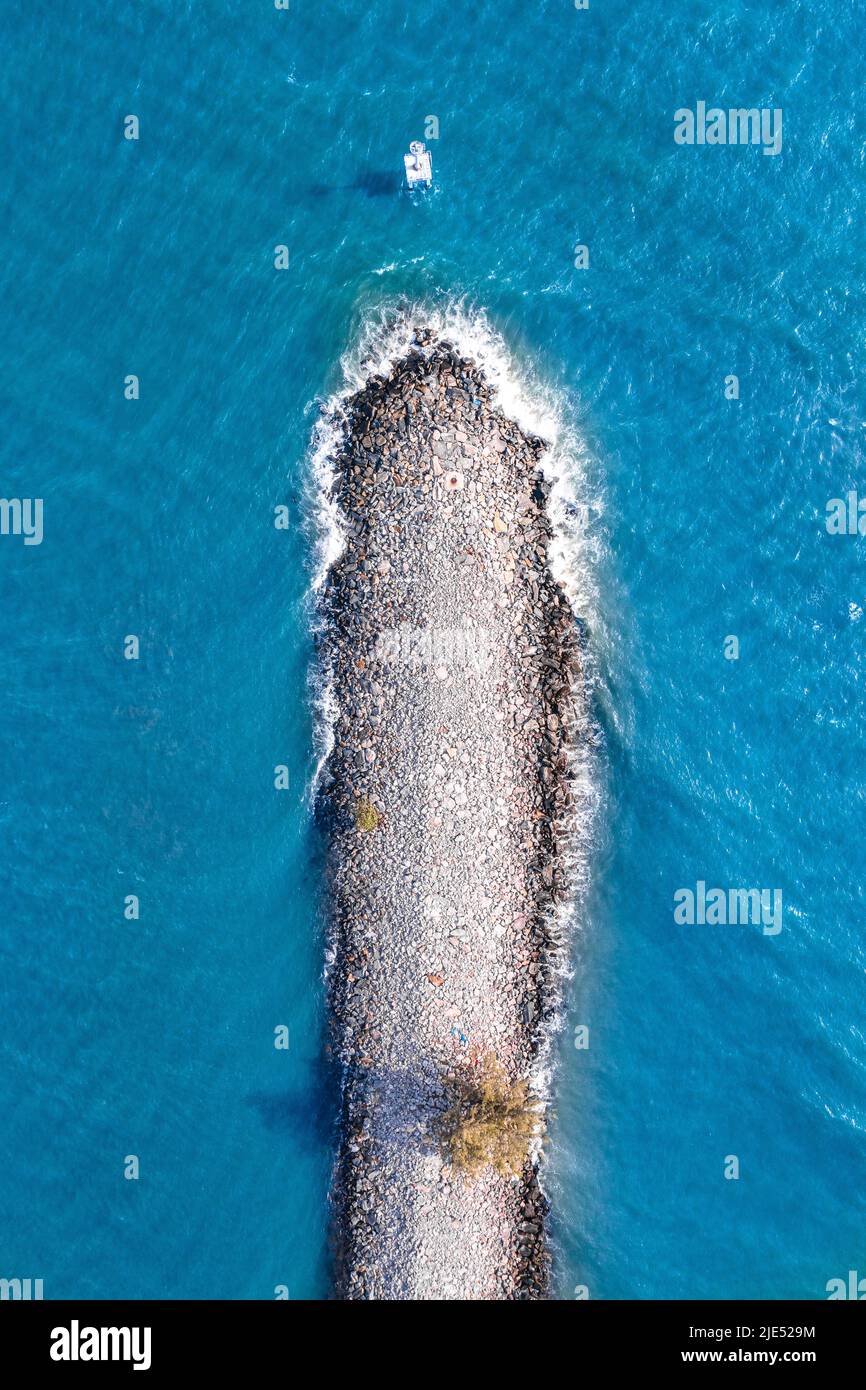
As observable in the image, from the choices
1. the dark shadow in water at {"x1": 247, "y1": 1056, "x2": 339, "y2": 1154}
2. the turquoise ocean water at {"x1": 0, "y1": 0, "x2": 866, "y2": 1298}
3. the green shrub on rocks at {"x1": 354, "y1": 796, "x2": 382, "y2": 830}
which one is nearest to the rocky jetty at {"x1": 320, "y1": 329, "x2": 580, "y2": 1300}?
the green shrub on rocks at {"x1": 354, "y1": 796, "x2": 382, "y2": 830}

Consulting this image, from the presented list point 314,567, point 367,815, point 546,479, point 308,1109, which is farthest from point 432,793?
point 308,1109

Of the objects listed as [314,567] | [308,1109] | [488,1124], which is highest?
[314,567]

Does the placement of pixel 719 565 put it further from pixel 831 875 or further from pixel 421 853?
pixel 421 853

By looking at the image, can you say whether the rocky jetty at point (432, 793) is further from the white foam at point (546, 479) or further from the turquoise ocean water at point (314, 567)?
the turquoise ocean water at point (314, 567)

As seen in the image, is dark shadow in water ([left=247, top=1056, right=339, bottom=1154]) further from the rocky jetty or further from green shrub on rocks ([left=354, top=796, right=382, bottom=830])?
green shrub on rocks ([left=354, top=796, right=382, bottom=830])

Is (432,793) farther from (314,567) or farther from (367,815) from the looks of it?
(314,567)

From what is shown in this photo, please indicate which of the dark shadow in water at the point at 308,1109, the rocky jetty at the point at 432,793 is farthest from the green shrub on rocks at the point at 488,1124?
the dark shadow in water at the point at 308,1109
